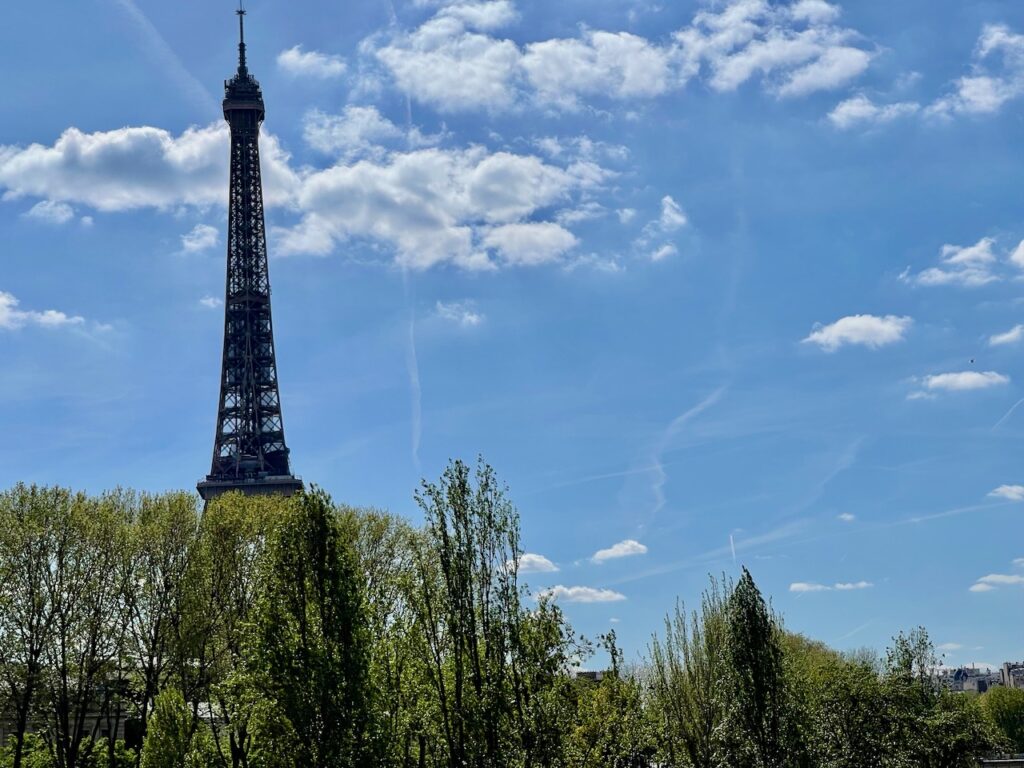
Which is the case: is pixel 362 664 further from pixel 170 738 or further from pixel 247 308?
pixel 247 308

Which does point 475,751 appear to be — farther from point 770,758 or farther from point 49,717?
point 49,717

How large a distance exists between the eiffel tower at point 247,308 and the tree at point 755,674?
115 m

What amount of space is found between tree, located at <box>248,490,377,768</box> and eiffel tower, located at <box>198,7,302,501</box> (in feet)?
388

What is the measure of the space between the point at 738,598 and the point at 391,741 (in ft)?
43.1

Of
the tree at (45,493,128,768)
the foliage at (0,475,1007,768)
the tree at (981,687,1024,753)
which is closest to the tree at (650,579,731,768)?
the foliage at (0,475,1007,768)

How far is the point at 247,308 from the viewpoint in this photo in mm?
150000

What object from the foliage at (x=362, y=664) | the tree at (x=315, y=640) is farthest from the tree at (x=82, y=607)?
the tree at (x=315, y=640)

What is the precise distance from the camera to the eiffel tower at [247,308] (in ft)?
483

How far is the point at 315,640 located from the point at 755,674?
50.8 ft

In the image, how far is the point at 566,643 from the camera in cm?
3319

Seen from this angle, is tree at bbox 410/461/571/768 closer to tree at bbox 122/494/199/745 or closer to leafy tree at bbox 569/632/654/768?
leafy tree at bbox 569/632/654/768

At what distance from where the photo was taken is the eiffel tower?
147 metres

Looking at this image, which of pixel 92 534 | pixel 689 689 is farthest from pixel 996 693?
pixel 92 534

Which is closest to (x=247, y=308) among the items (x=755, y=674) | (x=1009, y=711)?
(x=1009, y=711)
